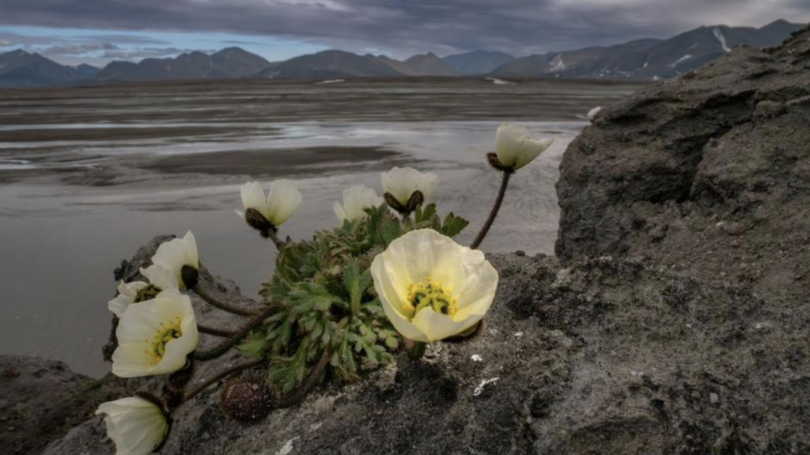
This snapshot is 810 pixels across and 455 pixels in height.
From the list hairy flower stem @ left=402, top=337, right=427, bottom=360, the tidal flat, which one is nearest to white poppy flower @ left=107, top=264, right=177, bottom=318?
hairy flower stem @ left=402, top=337, right=427, bottom=360

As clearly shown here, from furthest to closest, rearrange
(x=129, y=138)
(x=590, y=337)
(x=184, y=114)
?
(x=184, y=114) → (x=129, y=138) → (x=590, y=337)

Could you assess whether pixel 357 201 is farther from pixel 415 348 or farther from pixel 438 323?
pixel 438 323

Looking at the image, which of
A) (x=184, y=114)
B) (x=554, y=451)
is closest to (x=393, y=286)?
(x=554, y=451)

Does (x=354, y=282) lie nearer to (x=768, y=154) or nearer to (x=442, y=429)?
(x=442, y=429)

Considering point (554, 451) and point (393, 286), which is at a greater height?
point (393, 286)

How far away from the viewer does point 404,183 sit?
9.27 ft

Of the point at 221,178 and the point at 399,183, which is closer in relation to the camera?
the point at 399,183

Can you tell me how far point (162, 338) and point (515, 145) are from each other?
59.4 inches

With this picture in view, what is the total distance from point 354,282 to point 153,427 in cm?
82

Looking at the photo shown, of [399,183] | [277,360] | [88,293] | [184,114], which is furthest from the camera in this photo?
[184,114]

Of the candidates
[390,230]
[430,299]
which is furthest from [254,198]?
[430,299]

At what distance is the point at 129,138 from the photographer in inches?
585

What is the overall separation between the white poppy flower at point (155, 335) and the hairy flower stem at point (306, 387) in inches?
16.5

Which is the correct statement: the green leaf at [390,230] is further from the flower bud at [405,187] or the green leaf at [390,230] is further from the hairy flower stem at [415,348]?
the hairy flower stem at [415,348]
